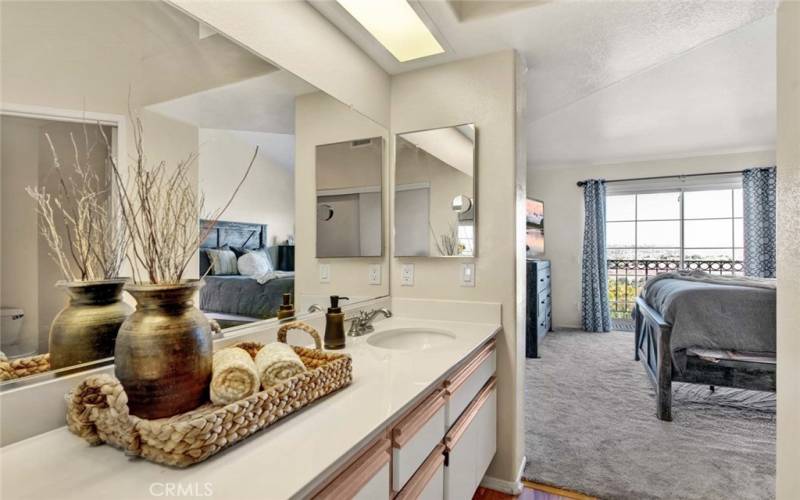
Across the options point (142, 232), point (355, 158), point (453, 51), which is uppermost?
point (453, 51)

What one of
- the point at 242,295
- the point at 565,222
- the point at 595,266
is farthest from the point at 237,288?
the point at 565,222

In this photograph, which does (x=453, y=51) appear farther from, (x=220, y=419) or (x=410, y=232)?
(x=220, y=419)

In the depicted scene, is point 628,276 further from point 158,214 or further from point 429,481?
point 158,214

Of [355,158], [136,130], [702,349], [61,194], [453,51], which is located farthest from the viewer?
[702,349]

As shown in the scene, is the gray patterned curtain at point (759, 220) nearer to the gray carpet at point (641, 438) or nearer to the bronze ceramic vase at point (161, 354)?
the gray carpet at point (641, 438)

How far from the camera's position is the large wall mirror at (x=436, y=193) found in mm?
1934

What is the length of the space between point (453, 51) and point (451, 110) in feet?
0.90

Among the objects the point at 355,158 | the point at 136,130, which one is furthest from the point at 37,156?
the point at 355,158

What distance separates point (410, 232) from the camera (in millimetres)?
2078

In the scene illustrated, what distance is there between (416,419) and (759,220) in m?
5.51

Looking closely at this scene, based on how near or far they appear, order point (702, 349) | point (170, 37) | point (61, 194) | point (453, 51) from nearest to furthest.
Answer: point (61, 194) < point (170, 37) < point (453, 51) < point (702, 349)

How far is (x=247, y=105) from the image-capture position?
1346 mm

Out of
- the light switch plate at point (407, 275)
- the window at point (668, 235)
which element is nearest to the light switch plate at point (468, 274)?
the light switch plate at point (407, 275)

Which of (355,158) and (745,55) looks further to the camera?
(745,55)
